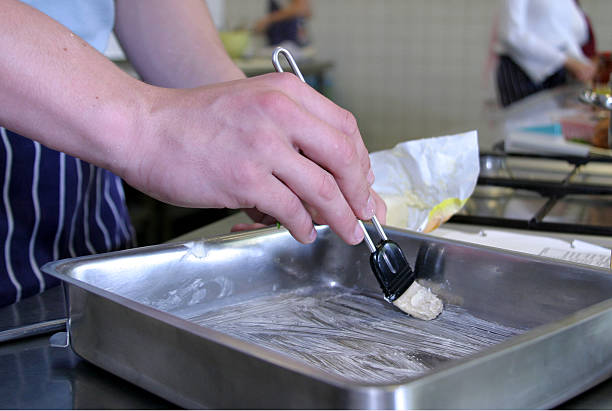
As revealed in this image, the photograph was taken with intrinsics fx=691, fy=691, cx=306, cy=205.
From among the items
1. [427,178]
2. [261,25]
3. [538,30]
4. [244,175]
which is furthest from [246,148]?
[261,25]

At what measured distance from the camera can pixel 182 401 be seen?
1.34 ft

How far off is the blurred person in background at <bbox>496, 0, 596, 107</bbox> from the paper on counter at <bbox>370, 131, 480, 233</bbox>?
7.15 feet

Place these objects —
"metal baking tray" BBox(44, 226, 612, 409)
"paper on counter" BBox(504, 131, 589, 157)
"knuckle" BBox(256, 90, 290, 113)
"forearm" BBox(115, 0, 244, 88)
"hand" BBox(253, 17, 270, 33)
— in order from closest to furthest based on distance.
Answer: "metal baking tray" BBox(44, 226, 612, 409) < "knuckle" BBox(256, 90, 290, 113) < "forearm" BBox(115, 0, 244, 88) < "paper on counter" BBox(504, 131, 589, 157) < "hand" BBox(253, 17, 270, 33)

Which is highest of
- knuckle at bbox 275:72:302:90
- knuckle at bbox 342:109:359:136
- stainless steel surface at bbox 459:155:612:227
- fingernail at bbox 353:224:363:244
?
knuckle at bbox 275:72:302:90

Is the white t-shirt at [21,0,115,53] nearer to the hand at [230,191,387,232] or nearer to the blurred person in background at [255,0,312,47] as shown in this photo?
the hand at [230,191,387,232]

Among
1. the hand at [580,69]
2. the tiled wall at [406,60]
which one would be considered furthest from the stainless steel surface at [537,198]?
the tiled wall at [406,60]

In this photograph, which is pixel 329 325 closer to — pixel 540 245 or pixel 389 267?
pixel 389 267

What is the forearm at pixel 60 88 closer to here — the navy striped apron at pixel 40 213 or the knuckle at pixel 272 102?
the knuckle at pixel 272 102

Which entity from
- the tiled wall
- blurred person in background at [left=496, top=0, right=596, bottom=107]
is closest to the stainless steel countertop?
blurred person in background at [left=496, top=0, right=596, bottom=107]

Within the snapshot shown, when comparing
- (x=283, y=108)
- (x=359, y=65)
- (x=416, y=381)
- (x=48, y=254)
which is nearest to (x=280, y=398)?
(x=416, y=381)

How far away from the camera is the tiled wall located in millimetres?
4098

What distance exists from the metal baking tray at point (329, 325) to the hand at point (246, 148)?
90 mm

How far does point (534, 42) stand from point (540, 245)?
2.29 metres

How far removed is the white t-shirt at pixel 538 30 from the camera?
9.37 ft
